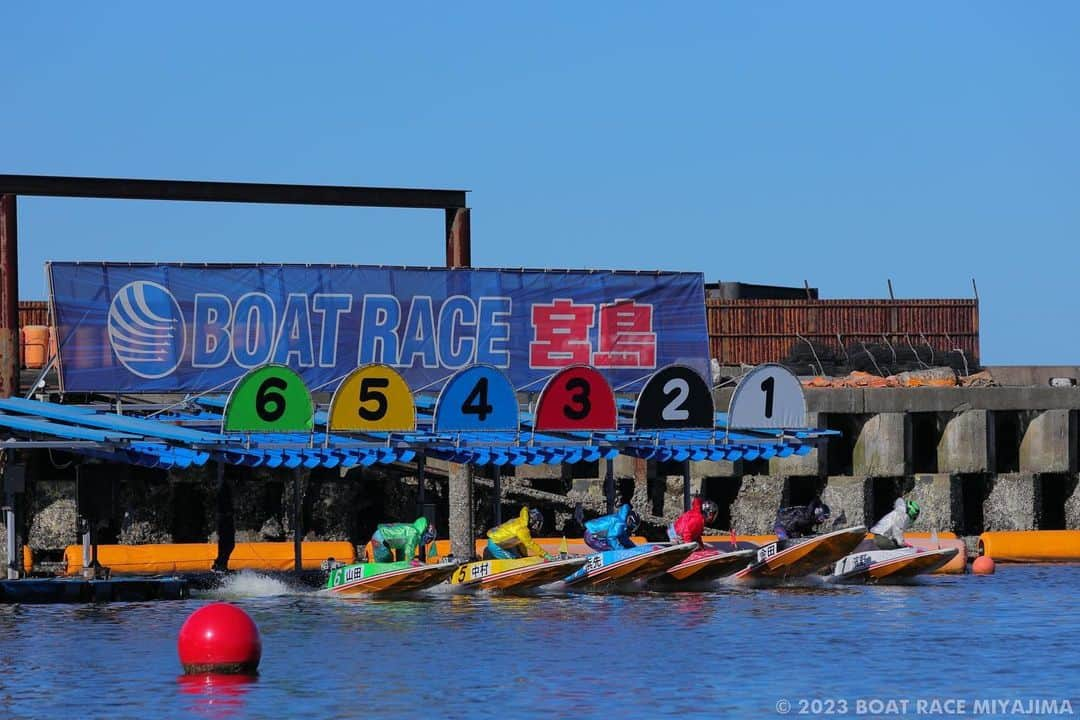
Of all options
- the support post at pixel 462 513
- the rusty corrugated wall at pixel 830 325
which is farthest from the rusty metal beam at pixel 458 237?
the rusty corrugated wall at pixel 830 325

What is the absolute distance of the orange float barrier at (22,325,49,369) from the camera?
4628 cm

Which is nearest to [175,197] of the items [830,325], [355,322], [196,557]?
[355,322]

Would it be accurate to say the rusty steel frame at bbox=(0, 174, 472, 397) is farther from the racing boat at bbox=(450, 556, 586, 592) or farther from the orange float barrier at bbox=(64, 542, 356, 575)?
the racing boat at bbox=(450, 556, 586, 592)

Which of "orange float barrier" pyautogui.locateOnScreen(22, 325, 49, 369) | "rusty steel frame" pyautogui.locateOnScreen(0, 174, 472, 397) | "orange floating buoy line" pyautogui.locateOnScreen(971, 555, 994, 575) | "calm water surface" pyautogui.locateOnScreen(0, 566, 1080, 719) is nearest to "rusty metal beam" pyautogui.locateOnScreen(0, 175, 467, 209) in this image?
"rusty steel frame" pyautogui.locateOnScreen(0, 174, 472, 397)

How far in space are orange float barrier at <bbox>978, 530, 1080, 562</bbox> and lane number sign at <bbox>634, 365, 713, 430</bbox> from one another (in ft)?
26.1

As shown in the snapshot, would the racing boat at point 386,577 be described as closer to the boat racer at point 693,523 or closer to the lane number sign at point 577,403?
the lane number sign at point 577,403

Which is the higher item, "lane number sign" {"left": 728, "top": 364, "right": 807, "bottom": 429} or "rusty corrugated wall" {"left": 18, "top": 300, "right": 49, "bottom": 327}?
"rusty corrugated wall" {"left": 18, "top": 300, "right": 49, "bottom": 327}

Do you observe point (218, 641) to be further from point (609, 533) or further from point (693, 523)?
point (693, 523)

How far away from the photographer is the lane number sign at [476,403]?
3838cm

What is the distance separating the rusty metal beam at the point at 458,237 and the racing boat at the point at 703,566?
29.8 ft

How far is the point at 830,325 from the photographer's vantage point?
63844 millimetres

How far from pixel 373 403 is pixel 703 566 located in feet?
21.2

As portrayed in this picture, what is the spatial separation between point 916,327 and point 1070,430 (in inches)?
557
